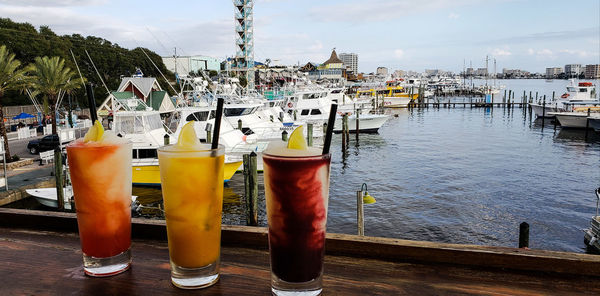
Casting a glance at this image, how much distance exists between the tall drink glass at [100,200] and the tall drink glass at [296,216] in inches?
25.2

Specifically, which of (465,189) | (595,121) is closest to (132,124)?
(465,189)

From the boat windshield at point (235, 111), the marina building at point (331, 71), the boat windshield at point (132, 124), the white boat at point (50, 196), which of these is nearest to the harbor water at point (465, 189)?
the white boat at point (50, 196)

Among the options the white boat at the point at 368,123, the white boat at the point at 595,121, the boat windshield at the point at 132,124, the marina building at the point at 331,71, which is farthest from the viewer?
the marina building at the point at 331,71

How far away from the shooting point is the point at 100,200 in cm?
154

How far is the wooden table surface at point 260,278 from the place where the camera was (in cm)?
142

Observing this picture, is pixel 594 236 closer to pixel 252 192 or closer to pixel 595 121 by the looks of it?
pixel 252 192

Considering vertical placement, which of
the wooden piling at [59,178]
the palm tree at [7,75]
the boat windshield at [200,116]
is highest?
the palm tree at [7,75]

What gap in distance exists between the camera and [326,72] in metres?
112

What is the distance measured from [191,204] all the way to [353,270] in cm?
69

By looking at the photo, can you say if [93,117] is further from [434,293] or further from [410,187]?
[410,187]

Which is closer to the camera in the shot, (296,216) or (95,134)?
(296,216)

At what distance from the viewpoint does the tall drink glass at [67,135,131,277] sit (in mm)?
1516

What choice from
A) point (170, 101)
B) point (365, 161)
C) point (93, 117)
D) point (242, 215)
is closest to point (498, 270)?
point (93, 117)

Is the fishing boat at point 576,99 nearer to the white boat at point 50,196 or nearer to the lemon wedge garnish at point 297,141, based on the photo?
the white boat at point 50,196
